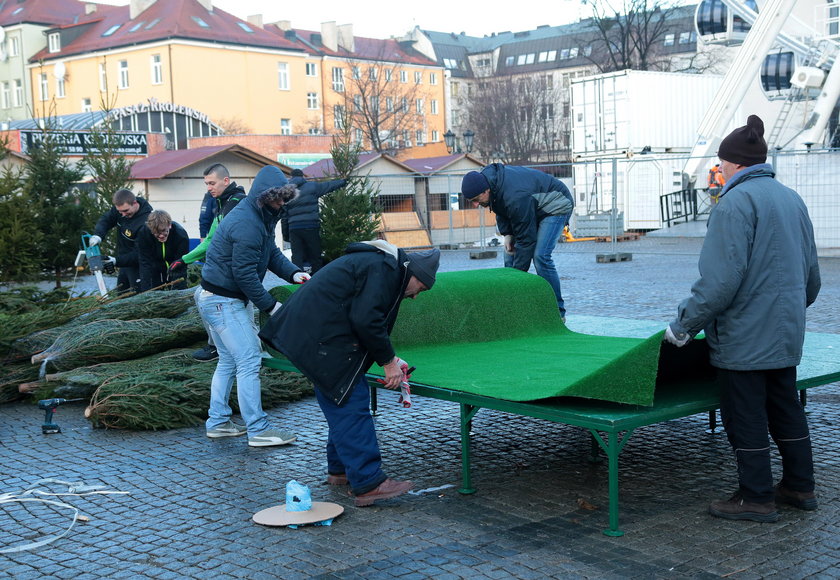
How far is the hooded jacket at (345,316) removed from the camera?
5.06m

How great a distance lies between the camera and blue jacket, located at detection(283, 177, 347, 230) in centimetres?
1516

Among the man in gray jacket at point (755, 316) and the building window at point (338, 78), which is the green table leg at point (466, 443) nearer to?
the man in gray jacket at point (755, 316)

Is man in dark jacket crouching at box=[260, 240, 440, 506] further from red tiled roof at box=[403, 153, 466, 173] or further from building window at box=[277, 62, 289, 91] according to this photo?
building window at box=[277, 62, 289, 91]

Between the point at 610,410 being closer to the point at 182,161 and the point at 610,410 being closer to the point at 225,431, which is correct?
the point at 225,431

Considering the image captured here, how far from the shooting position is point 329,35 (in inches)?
3093

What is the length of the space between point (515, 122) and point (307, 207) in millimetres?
50918

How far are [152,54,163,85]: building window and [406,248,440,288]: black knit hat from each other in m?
63.5

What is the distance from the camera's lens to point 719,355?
15.8 ft

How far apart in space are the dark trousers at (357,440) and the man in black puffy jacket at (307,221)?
32.2 ft

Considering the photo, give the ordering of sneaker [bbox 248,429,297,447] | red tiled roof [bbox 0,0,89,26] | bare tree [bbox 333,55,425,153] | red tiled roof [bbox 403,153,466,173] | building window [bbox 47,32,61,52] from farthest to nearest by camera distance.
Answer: red tiled roof [bbox 0,0,89,26], building window [bbox 47,32,61,52], bare tree [bbox 333,55,425,153], red tiled roof [bbox 403,153,466,173], sneaker [bbox 248,429,297,447]

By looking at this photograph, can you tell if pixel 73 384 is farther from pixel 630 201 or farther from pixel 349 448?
pixel 630 201

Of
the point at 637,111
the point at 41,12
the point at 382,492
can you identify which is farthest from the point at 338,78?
the point at 382,492

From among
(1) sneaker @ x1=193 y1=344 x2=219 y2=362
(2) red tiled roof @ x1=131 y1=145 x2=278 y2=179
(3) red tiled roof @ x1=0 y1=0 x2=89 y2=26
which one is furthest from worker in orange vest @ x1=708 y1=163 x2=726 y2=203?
(3) red tiled roof @ x1=0 y1=0 x2=89 y2=26

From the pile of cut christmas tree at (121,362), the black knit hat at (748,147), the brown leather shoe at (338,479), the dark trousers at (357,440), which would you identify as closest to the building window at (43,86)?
the pile of cut christmas tree at (121,362)
